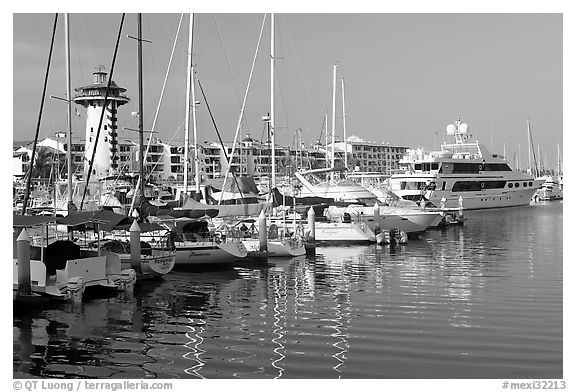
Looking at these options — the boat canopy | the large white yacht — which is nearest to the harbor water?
the boat canopy

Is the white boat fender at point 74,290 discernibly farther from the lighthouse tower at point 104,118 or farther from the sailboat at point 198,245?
the lighthouse tower at point 104,118

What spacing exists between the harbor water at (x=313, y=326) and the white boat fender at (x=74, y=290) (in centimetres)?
24

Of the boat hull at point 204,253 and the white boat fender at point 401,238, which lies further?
the white boat fender at point 401,238

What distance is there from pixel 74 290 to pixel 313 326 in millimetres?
5798

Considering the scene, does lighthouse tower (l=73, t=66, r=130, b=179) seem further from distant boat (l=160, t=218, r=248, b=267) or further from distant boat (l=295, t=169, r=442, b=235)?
distant boat (l=160, t=218, r=248, b=267)

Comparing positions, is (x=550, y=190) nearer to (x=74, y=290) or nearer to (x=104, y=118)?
(x=104, y=118)

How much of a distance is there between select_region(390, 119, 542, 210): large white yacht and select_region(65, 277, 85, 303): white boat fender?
4185 cm

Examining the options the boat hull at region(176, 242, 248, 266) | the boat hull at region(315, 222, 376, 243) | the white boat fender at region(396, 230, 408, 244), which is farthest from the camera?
the white boat fender at region(396, 230, 408, 244)

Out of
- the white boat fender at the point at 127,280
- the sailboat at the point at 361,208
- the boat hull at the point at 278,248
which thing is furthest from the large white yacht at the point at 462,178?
the white boat fender at the point at 127,280

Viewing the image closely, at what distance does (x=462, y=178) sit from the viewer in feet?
191

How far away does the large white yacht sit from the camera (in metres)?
56.8

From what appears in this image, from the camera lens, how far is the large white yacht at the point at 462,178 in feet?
186
